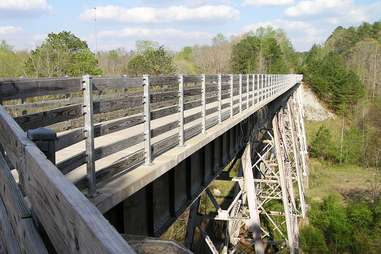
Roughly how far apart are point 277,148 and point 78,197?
570 inches

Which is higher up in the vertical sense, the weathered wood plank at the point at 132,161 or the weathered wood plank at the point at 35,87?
the weathered wood plank at the point at 35,87

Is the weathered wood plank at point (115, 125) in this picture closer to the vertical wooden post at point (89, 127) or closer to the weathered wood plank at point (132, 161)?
the vertical wooden post at point (89, 127)

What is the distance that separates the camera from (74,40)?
26.4m

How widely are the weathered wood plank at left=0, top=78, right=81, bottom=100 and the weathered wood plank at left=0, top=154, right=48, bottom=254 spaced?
466 mm

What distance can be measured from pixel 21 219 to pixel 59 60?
2220cm

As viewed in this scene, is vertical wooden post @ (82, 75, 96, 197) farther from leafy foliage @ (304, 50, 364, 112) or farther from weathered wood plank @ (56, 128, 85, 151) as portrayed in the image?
leafy foliage @ (304, 50, 364, 112)

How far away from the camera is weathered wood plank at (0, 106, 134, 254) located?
1.07m

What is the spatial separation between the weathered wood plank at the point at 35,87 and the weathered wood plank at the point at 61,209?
798mm

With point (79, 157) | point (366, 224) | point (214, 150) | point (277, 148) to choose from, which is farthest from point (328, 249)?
point (79, 157)

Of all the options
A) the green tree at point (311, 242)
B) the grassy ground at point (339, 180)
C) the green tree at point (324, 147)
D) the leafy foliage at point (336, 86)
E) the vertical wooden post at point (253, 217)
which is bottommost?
the grassy ground at point (339, 180)

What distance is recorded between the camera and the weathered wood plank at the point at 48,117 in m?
2.90

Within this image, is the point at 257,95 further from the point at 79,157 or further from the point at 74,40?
the point at 74,40

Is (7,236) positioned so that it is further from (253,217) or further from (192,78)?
(253,217)

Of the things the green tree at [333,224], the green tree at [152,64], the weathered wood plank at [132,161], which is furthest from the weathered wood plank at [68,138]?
the green tree at [152,64]
